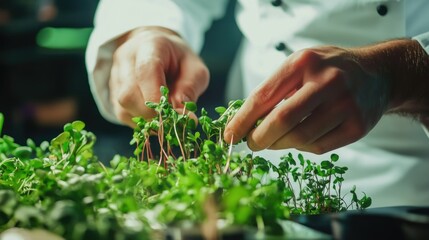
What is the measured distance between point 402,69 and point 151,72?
2.03ft

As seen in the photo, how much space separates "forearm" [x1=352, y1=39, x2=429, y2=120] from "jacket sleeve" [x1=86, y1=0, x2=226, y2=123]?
768 mm

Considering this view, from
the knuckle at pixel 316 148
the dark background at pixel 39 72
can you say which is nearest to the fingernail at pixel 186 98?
the knuckle at pixel 316 148

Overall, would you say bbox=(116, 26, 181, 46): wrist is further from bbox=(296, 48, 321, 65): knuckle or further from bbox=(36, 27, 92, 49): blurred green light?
bbox=(36, 27, 92, 49): blurred green light

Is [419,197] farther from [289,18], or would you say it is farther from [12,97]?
[12,97]

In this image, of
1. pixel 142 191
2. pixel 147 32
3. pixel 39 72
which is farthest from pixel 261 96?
pixel 39 72

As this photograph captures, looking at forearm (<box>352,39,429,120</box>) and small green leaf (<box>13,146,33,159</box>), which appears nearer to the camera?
small green leaf (<box>13,146,33,159</box>)

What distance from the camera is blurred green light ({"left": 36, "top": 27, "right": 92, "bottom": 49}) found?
400 cm

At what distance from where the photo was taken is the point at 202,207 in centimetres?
66

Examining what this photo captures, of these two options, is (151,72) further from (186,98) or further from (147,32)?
(147,32)

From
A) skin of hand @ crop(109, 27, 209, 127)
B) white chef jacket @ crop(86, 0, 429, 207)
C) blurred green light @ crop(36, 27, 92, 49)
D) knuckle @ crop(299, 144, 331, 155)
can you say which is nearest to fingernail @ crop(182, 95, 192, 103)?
skin of hand @ crop(109, 27, 209, 127)

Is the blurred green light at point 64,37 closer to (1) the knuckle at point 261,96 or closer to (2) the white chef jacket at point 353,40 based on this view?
(2) the white chef jacket at point 353,40

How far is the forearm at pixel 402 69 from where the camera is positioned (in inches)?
48.6

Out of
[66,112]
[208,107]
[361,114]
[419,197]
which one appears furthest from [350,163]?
[66,112]

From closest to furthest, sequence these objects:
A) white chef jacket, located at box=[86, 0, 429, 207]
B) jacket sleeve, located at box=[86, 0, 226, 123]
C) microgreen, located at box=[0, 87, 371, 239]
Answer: microgreen, located at box=[0, 87, 371, 239]
white chef jacket, located at box=[86, 0, 429, 207]
jacket sleeve, located at box=[86, 0, 226, 123]
